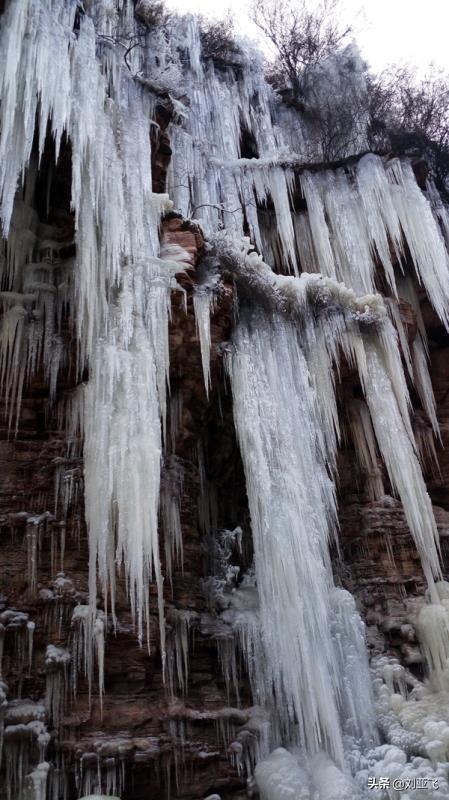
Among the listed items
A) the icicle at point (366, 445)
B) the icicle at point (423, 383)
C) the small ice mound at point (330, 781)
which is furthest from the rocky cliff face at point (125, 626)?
the icicle at point (423, 383)

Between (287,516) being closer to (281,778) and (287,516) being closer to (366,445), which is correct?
(281,778)

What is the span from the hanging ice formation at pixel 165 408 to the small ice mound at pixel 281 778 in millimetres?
25

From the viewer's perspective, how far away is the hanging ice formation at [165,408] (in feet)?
17.4

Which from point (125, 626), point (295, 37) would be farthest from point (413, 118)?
point (125, 626)

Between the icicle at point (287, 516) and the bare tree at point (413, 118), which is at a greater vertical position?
the bare tree at point (413, 118)

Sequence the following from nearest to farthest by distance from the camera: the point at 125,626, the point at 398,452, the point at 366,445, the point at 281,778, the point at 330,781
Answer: the point at 330,781
the point at 281,778
the point at 125,626
the point at 398,452
the point at 366,445

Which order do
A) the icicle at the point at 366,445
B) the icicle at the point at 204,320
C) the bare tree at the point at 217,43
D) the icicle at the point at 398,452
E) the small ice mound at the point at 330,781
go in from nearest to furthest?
the small ice mound at the point at 330,781
the icicle at the point at 204,320
the icicle at the point at 398,452
the icicle at the point at 366,445
the bare tree at the point at 217,43

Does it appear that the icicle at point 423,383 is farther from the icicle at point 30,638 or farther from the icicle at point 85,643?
the icicle at point 30,638

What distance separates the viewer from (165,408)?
19.3ft

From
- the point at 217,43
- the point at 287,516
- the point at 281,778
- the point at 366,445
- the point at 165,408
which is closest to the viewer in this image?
the point at 281,778

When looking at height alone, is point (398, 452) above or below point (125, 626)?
above

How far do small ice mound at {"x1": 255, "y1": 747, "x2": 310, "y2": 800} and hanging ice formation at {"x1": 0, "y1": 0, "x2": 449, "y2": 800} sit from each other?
0.03 metres

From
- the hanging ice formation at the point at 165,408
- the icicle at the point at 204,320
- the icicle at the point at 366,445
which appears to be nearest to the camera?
the hanging ice formation at the point at 165,408

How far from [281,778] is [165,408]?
3.42 meters
